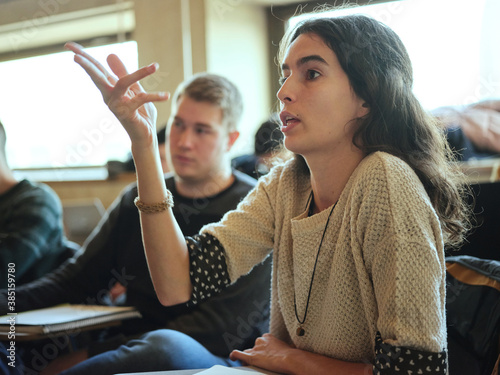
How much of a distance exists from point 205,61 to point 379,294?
104 inches

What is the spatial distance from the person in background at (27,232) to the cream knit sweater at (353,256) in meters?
0.83

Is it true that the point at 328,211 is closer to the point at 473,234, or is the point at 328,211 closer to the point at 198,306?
the point at 473,234

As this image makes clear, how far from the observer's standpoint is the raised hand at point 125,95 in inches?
36.5

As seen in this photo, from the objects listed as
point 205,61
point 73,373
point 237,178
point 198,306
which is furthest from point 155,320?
point 205,61

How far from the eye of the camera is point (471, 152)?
217cm

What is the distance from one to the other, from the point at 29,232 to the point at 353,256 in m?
1.18

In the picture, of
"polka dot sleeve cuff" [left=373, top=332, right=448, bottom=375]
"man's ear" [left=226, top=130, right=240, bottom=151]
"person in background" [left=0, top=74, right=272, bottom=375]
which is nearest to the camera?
"polka dot sleeve cuff" [left=373, top=332, right=448, bottom=375]

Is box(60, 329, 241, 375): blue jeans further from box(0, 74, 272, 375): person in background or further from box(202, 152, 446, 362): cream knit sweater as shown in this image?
box(202, 152, 446, 362): cream knit sweater

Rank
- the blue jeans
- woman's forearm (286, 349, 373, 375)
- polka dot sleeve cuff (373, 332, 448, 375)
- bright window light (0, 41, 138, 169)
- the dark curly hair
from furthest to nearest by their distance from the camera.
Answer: bright window light (0, 41, 138, 169)
the blue jeans
the dark curly hair
woman's forearm (286, 349, 373, 375)
polka dot sleeve cuff (373, 332, 448, 375)

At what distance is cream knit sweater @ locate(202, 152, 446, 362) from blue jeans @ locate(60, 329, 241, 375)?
0.75 feet

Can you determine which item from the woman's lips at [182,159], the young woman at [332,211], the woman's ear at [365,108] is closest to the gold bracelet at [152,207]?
the young woman at [332,211]

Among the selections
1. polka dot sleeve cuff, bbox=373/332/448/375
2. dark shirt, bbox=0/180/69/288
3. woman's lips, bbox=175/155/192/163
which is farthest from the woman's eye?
dark shirt, bbox=0/180/69/288

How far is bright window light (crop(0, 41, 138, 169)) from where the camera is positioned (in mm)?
3811

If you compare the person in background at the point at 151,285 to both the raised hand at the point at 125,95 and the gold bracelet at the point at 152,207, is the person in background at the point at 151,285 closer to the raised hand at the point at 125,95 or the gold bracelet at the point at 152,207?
the gold bracelet at the point at 152,207
